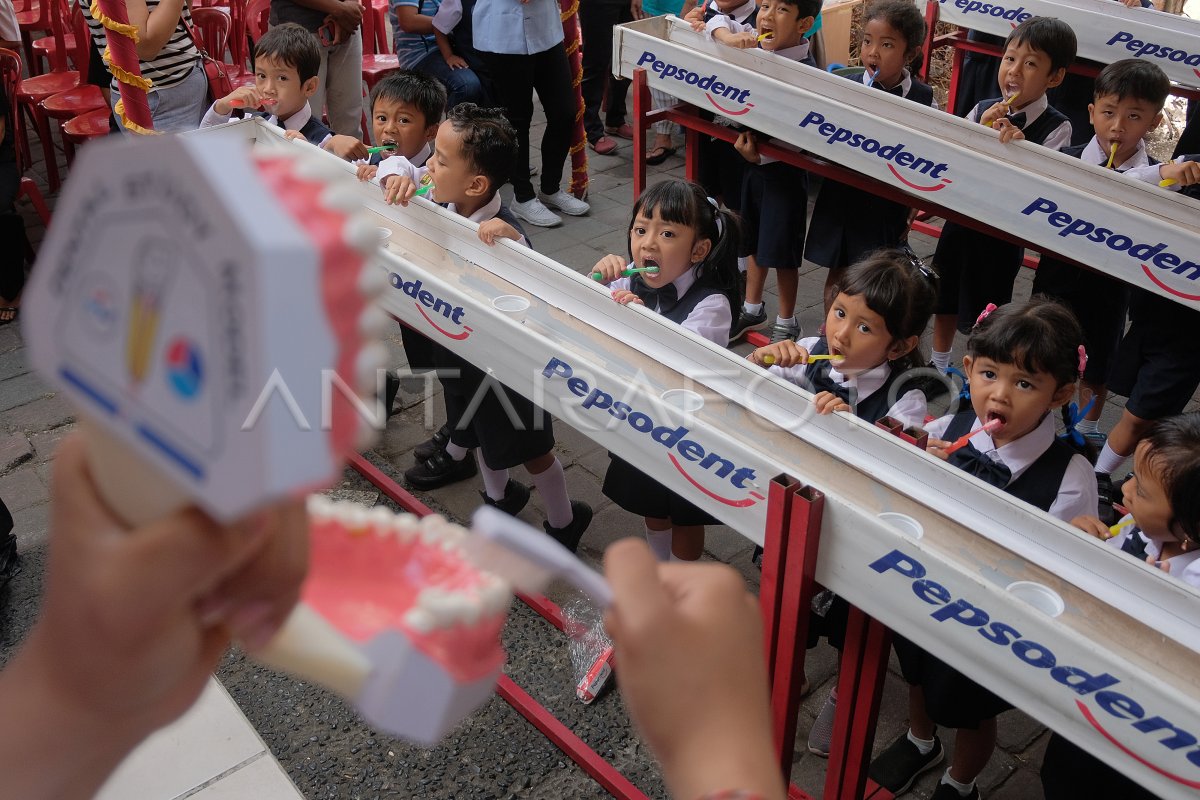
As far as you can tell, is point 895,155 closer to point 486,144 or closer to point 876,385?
point 876,385

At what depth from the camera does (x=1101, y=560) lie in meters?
1.71

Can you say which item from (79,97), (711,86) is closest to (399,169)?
(711,86)

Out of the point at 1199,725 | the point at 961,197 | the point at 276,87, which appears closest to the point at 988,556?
the point at 1199,725

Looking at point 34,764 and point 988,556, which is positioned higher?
point 34,764

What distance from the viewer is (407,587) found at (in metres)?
0.86

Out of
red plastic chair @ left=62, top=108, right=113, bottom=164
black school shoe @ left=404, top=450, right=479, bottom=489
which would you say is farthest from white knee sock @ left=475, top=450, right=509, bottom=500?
red plastic chair @ left=62, top=108, right=113, bottom=164

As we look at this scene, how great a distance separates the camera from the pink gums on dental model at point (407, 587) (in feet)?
2.60

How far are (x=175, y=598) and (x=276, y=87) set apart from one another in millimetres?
3695

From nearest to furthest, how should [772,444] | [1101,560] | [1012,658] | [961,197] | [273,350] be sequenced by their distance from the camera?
[273,350], [1012,658], [1101,560], [772,444], [961,197]

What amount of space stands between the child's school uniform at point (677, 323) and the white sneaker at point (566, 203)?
2.60 m

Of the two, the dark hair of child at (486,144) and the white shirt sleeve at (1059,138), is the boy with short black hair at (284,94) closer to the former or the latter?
the dark hair of child at (486,144)

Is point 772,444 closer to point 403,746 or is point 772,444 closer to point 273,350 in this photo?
point 403,746

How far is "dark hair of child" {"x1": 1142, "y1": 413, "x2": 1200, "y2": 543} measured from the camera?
6.35 feet

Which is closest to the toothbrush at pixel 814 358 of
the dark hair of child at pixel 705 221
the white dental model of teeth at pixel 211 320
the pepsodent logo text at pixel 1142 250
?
the dark hair of child at pixel 705 221
